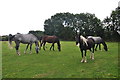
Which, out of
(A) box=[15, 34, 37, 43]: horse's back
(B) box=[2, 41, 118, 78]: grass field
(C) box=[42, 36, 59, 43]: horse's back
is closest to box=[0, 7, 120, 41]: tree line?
(C) box=[42, 36, 59, 43]: horse's back

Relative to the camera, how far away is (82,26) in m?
74.6

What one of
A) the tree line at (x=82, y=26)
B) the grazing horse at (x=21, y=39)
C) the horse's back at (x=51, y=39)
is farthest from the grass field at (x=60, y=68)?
the tree line at (x=82, y=26)

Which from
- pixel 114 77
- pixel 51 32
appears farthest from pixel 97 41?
pixel 51 32

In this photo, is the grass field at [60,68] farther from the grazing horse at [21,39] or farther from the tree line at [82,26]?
the tree line at [82,26]

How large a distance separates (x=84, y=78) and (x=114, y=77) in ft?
4.12

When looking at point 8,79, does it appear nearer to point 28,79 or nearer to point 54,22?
point 28,79

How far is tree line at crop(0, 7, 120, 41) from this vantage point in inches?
2026

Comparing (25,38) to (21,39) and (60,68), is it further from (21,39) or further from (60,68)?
(60,68)

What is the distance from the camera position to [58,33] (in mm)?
68812

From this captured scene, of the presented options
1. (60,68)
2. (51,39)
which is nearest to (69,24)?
(51,39)

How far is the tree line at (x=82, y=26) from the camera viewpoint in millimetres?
51453

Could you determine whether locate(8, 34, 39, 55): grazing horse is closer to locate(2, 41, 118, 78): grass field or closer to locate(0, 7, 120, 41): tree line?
locate(2, 41, 118, 78): grass field

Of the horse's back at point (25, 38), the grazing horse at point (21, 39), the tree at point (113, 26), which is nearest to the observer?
the grazing horse at point (21, 39)

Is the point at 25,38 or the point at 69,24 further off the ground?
the point at 69,24
